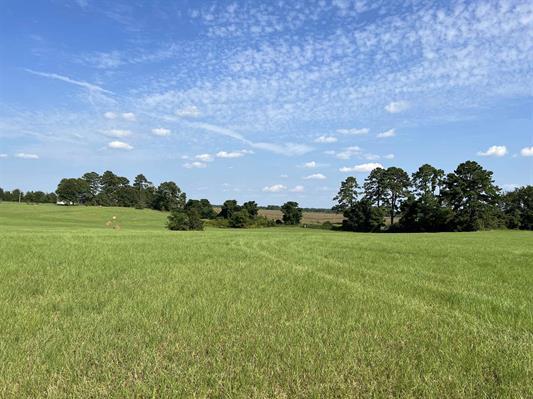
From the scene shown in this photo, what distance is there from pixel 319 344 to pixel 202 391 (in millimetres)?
2155

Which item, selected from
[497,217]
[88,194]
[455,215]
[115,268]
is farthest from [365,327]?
[88,194]

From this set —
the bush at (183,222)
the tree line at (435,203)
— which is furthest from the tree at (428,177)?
the bush at (183,222)

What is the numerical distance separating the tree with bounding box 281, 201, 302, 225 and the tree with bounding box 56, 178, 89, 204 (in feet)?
306

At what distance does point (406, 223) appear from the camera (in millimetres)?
92875

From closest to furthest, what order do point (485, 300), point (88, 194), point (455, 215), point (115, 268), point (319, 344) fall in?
point (319, 344) < point (485, 300) < point (115, 268) < point (455, 215) < point (88, 194)

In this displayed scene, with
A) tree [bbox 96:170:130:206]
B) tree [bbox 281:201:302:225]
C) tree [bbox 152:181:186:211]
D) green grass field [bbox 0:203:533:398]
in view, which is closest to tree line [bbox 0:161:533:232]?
tree [bbox 281:201:302:225]

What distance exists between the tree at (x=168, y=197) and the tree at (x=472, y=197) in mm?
95584

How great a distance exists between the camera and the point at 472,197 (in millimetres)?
86062

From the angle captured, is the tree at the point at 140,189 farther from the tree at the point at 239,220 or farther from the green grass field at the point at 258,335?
the green grass field at the point at 258,335

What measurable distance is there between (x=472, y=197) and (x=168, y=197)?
10338 centimetres

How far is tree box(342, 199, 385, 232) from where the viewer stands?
320 ft

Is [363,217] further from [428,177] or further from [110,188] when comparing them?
[110,188]

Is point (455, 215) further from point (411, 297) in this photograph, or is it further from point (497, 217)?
point (411, 297)

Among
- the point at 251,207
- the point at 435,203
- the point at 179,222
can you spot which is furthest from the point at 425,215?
the point at 179,222
